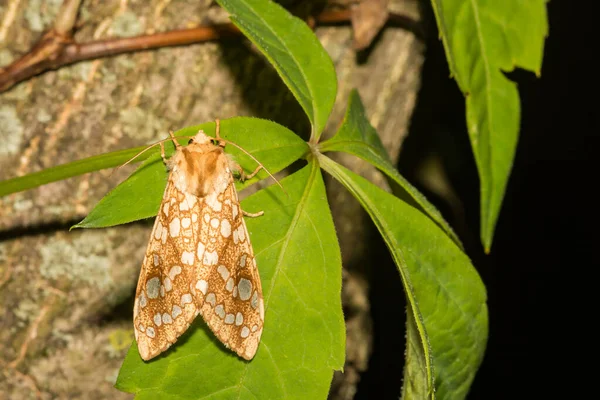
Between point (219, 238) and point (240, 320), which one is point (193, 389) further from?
point (219, 238)

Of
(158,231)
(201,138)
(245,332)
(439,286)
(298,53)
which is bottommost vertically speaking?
(439,286)

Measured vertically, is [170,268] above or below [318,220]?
below

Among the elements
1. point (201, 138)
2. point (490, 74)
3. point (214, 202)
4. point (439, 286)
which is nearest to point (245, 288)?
point (214, 202)

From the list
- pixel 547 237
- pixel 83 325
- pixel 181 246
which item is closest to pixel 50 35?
pixel 181 246

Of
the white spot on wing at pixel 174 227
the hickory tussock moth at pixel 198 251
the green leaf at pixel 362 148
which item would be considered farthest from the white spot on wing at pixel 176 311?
the green leaf at pixel 362 148

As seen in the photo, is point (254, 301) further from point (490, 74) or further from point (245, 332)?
point (490, 74)

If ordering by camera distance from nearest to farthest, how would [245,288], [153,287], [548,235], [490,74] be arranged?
[245,288]
[153,287]
[490,74]
[548,235]

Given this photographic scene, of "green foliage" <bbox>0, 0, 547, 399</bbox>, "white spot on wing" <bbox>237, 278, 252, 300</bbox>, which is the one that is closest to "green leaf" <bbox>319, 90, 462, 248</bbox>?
"green foliage" <bbox>0, 0, 547, 399</bbox>
